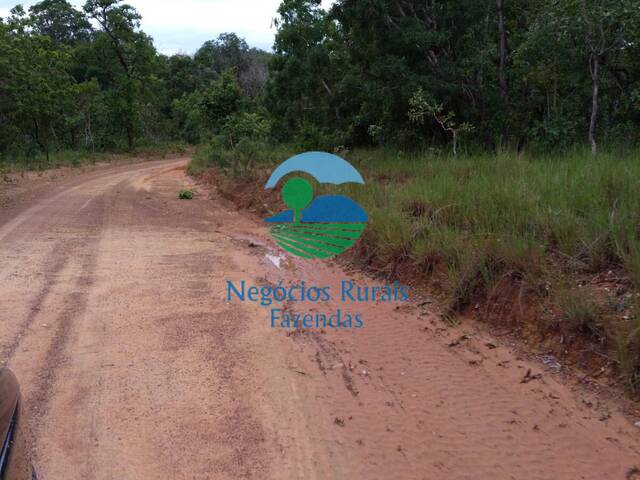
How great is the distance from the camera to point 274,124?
22.1 metres

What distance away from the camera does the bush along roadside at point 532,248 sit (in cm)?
403

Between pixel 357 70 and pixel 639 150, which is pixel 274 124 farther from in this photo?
pixel 639 150

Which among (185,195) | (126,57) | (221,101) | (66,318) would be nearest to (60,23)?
(126,57)

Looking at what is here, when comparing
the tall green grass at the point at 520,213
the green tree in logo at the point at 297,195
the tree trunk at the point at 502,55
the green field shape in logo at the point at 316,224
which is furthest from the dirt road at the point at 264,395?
the tree trunk at the point at 502,55

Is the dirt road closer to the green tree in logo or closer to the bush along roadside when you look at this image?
the bush along roadside

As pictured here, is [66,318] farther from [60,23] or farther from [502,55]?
[60,23]

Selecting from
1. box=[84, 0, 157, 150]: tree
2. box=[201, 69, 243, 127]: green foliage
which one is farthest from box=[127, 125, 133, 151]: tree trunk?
box=[201, 69, 243, 127]: green foliage

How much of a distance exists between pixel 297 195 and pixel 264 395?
6.51m

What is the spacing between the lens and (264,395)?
3.74m

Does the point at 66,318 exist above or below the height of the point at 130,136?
below

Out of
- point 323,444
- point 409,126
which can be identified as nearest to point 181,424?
point 323,444

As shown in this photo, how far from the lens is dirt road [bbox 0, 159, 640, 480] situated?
9.98ft

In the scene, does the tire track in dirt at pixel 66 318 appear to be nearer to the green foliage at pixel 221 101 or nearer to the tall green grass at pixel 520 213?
the tall green grass at pixel 520 213

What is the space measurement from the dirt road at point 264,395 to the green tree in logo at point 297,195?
319 cm
